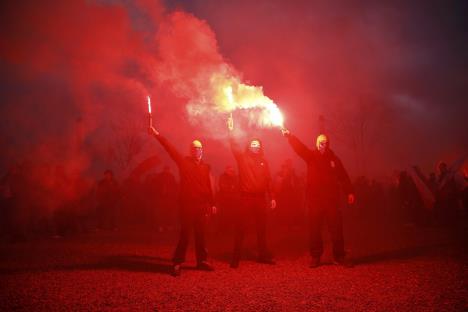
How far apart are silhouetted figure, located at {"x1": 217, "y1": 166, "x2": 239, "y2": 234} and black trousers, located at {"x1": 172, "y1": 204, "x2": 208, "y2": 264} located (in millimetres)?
5966

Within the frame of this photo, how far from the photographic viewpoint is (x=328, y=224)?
7227 mm

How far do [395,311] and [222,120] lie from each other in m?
5.57

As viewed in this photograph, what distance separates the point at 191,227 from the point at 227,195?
247 inches

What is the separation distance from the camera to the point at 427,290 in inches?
201

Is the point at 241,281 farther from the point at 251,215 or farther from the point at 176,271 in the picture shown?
the point at 251,215

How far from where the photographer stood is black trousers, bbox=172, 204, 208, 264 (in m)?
6.73

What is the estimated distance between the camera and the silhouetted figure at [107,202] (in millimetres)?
15360

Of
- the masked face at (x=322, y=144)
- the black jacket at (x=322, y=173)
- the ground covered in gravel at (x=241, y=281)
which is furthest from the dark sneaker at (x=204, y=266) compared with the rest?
the masked face at (x=322, y=144)

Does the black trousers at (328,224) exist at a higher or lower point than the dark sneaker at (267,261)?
higher

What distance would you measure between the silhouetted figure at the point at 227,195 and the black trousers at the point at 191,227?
597 cm

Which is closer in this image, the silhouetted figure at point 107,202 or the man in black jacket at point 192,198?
the man in black jacket at point 192,198

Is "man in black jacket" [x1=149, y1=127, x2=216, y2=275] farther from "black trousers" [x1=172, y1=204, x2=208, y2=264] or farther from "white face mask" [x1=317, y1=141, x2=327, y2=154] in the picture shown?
"white face mask" [x1=317, y1=141, x2=327, y2=154]

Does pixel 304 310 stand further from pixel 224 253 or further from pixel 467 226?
pixel 467 226

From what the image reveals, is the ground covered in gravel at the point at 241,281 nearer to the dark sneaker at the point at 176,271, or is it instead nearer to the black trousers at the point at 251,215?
the dark sneaker at the point at 176,271
